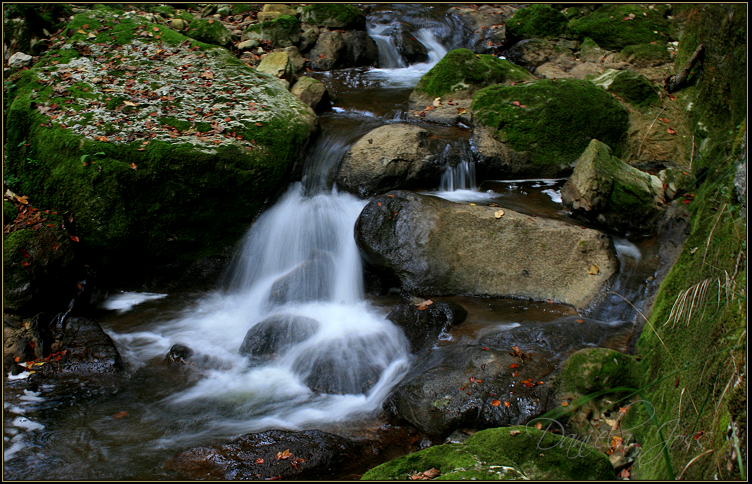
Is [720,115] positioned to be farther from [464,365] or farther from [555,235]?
[464,365]

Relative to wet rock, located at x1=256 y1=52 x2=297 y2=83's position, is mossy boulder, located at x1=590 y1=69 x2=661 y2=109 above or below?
below

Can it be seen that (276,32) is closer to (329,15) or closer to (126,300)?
(329,15)

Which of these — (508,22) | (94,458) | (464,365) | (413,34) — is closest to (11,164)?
(94,458)

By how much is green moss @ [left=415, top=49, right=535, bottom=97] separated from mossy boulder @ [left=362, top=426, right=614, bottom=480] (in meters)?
7.82

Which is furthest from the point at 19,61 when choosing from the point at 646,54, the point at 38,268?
the point at 646,54

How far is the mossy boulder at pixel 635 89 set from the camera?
335 inches

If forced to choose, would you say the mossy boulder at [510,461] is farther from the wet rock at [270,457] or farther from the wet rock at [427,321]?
the wet rock at [427,321]

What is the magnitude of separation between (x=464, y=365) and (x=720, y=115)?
10.1 ft

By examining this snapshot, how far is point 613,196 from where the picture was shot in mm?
6434

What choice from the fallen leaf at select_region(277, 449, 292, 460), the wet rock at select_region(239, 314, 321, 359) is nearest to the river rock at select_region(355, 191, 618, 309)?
the wet rock at select_region(239, 314, 321, 359)

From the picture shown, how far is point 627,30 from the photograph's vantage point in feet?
37.3

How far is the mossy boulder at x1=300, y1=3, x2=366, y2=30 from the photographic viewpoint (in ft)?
41.5

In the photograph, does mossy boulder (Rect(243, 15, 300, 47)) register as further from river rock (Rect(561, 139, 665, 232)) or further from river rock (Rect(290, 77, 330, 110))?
river rock (Rect(561, 139, 665, 232))

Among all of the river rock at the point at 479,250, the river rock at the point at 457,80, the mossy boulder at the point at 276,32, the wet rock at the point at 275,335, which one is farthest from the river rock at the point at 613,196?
the mossy boulder at the point at 276,32
